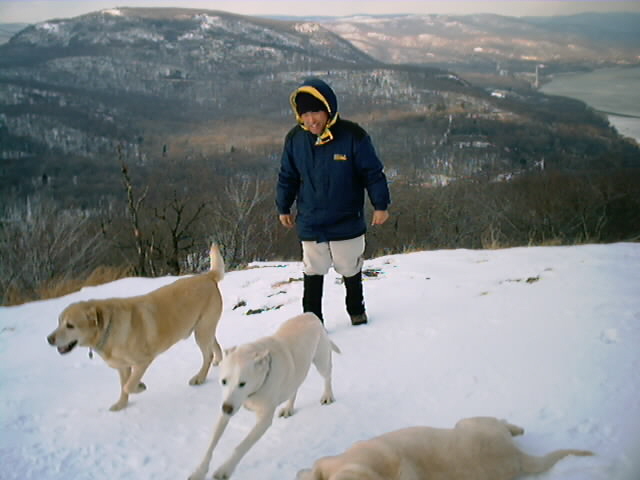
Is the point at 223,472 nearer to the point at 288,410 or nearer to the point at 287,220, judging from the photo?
the point at 288,410

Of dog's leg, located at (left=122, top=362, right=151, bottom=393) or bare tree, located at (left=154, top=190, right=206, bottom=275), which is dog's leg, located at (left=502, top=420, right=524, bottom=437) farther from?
bare tree, located at (left=154, top=190, right=206, bottom=275)

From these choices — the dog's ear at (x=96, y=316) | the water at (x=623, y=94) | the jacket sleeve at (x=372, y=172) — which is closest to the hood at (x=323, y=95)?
the jacket sleeve at (x=372, y=172)

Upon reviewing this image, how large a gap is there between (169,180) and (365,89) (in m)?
94.7

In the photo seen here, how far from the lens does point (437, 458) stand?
1.99 meters

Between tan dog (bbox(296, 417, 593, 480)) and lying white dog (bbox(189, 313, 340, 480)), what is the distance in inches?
19.6

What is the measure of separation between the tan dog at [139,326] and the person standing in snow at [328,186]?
38.0 inches

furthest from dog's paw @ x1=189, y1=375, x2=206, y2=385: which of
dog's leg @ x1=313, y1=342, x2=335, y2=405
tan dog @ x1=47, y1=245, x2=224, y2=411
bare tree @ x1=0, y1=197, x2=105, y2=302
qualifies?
bare tree @ x1=0, y1=197, x2=105, y2=302

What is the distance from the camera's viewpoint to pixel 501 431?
2.21 m

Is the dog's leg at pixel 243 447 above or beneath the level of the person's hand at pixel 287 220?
beneath

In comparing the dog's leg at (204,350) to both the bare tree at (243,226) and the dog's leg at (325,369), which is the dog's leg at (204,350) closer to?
the dog's leg at (325,369)

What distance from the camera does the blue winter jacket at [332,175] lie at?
399cm

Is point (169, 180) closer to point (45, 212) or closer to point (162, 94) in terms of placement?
point (45, 212)

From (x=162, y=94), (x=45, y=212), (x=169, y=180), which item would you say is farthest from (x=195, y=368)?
(x=162, y=94)

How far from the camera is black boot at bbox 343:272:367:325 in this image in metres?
4.40
